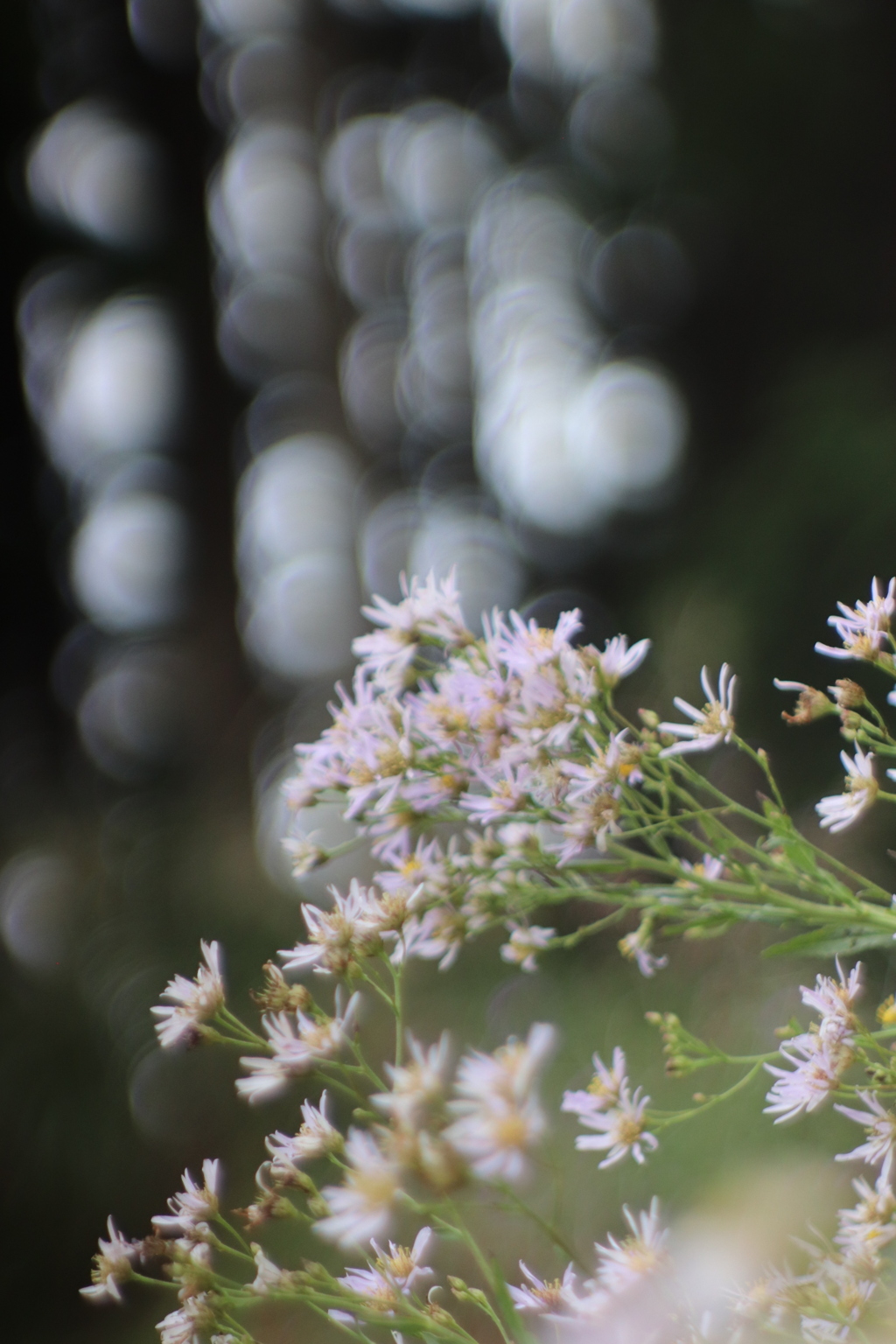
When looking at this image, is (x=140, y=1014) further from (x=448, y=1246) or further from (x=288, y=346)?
(x=288, y=346)

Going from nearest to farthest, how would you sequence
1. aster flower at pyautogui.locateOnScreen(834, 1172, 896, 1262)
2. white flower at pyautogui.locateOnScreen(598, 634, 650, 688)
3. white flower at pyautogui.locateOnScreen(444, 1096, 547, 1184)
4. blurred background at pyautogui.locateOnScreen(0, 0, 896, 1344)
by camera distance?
white flower at pyautogui.locateOnScreen(444, 1096, 547, 1184), aster flower at pyautogui.locateOnScreen(834, 1172, 896, 1262), white flower at pyautogui.locateOnScreen(598, 634, 650, 688), blurred background at pyautogui.locateOnScreen(0, 0, 896, 1344)

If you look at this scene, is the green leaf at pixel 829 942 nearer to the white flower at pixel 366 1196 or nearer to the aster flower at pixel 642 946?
the aster flower at pixel 642 946

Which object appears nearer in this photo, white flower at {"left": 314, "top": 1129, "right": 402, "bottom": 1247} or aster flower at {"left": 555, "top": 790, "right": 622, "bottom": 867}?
white flower at {"left": 314, "top": 1129, "right": 402, "bottom": 1247}

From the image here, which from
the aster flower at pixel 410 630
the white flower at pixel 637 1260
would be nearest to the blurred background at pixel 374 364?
the aster flower at pixel 410 630

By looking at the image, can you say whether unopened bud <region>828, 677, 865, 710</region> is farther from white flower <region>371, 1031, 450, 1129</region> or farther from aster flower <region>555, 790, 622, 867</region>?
white flower <region>371, 1031, 450, 1129</region>

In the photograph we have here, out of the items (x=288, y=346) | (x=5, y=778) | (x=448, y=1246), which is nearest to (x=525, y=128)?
(x=288, y=346)

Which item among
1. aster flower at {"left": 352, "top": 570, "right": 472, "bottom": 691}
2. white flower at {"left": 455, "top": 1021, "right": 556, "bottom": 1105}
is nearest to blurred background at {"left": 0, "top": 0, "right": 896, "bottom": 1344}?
aster flower at {"left": 352, "top": 570, "right": 472, "bottom": 691}

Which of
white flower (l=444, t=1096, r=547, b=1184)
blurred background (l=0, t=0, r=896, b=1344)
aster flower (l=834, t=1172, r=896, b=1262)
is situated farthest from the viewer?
blurred background (l=0, t=0, r=896, b=1344)
